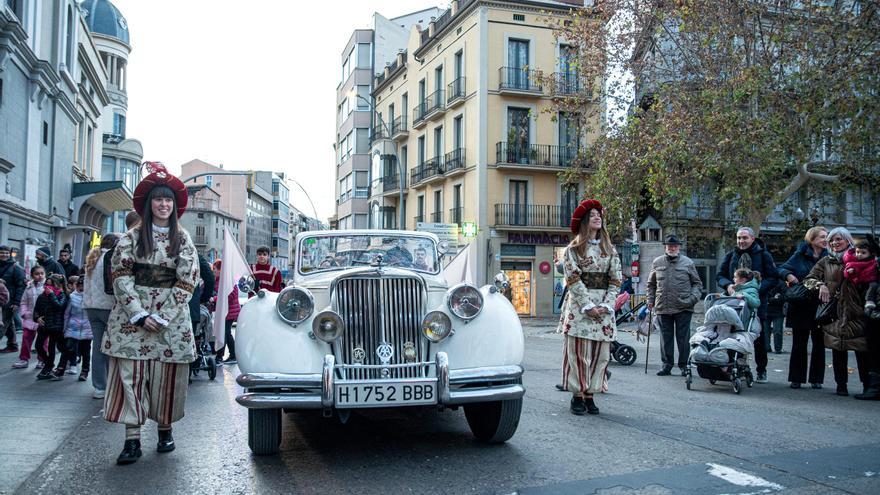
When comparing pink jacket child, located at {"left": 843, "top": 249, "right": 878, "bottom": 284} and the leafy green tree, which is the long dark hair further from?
the leafy green tree

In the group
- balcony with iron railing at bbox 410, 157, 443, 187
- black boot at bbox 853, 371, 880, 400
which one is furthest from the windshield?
balcony with iron railing at bbox 410, 157, 443, 187

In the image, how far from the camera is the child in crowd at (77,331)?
9.30 meters

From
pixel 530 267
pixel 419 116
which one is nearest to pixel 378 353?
pixel 530 267

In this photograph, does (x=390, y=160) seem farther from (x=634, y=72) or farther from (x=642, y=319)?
(x=642, y=319)

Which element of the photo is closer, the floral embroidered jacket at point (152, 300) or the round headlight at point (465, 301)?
the floral embroidered jacket at point (152, 300)

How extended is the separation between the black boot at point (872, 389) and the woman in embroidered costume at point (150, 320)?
23.6 ft

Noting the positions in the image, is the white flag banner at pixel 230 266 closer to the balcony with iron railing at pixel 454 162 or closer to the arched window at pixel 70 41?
the arched window at pixel 70 41

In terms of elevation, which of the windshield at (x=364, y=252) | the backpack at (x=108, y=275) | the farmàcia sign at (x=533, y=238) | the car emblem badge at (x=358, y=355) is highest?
the farmàcia sign at (x=533, y=238)

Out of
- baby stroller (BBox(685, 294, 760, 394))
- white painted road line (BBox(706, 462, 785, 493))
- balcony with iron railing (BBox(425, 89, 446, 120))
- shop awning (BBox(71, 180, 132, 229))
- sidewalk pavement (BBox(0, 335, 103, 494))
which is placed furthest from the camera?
balcony with iron railing (BBox(425, 89, 446, 120))

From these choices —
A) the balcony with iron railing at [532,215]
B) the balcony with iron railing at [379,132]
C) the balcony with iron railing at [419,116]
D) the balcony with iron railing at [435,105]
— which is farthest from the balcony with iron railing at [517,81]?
the balcony with iron railing at [379,132]

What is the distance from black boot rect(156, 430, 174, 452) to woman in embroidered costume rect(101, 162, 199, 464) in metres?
0.02

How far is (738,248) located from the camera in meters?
9.62

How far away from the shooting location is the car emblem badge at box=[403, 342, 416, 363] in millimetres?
5031

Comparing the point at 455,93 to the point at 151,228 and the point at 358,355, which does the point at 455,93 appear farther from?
the point at 358,355
